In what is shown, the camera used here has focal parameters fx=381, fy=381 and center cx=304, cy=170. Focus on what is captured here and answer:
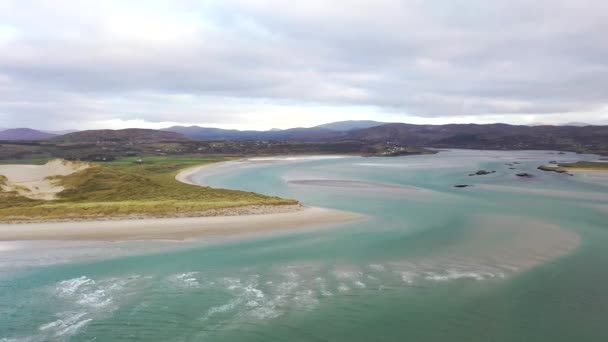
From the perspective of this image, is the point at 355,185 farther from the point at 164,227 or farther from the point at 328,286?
the point at 328,286

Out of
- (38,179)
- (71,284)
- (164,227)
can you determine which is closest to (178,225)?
(164,227)

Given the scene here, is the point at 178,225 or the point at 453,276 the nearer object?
the point at 453,276

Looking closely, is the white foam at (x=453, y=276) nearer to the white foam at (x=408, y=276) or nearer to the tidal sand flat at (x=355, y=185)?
the white foam at (x=408, y=276)

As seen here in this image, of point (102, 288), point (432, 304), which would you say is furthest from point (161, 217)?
point (432, 304)

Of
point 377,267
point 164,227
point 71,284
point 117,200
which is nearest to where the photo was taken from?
point 71,284

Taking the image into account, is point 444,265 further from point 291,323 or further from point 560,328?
point 291,323
